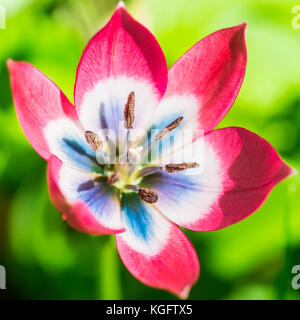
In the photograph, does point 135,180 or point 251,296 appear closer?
point 135,180

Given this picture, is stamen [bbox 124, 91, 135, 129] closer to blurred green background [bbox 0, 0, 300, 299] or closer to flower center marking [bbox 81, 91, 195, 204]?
flower center marking [bbox 81, 91, 195, 204]

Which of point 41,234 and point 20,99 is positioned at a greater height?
point 20,99

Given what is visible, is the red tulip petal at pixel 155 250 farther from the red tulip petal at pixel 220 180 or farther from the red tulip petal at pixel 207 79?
the red tulip petal at pixel 207 79

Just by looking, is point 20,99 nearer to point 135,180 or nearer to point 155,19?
point 135,180

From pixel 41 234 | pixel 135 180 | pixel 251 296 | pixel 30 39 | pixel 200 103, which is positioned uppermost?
pixel 30 39

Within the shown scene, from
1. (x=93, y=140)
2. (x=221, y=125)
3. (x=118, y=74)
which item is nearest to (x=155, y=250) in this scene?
(x=93, y=140)

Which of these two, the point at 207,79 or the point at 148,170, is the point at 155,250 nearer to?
the point at 148,170
